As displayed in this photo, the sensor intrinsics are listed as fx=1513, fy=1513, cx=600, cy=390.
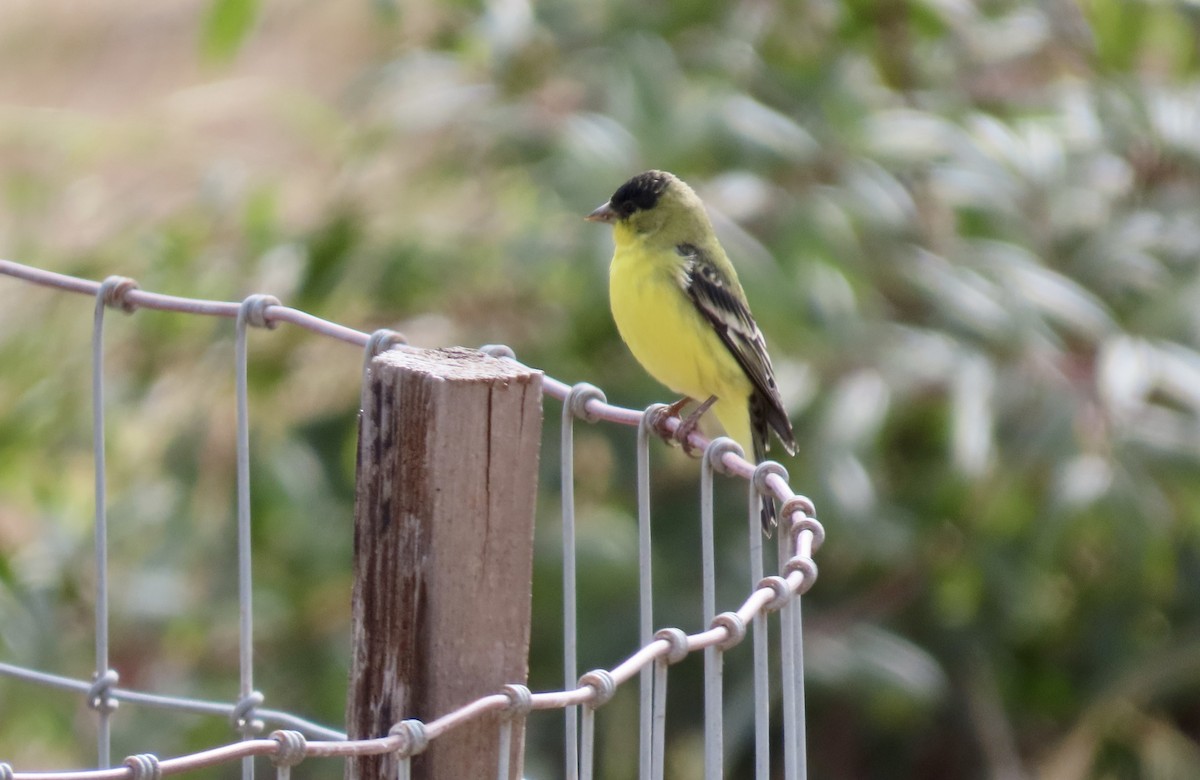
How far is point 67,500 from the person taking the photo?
15.5 ft

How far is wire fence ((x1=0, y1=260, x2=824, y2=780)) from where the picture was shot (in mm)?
1506

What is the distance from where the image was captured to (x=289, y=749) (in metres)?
1.45

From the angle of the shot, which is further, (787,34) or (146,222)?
(787,34)

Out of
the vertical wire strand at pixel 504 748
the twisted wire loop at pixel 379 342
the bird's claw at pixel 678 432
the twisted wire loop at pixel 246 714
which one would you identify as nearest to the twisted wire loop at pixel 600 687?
the vertical wire strand at pixel 504 748

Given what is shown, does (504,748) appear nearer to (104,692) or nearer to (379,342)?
(379,342)

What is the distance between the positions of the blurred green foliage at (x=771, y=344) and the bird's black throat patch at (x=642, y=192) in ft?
1.10

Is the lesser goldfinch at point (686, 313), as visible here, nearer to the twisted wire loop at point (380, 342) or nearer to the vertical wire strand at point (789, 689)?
the twisted wire loop at point (380, 342)

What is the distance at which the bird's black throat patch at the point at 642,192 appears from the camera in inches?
162

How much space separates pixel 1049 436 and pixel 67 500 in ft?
10.2

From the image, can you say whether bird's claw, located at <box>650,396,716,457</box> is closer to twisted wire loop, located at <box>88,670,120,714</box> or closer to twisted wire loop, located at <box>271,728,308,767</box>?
twisted wire loop, located at <box>88,670,120,714</box>

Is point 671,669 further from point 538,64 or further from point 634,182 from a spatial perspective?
point 538,64

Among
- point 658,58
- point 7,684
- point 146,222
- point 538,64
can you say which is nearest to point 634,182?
point 658,58

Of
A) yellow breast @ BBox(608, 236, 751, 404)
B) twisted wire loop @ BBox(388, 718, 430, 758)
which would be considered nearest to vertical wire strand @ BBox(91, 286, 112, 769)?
twisted wire loop @ BBox(388, 718, 430, 758)

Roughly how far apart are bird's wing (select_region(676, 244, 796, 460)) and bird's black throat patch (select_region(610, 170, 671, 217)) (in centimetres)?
16
